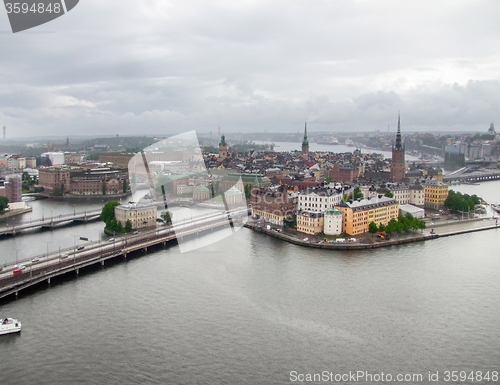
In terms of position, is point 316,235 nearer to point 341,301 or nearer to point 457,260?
point 457,260

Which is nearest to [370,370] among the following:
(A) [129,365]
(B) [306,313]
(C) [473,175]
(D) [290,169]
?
(B) [306,313]

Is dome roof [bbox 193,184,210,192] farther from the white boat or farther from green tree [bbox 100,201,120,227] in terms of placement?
the white boat

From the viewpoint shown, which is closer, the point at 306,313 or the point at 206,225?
the point at 306,313

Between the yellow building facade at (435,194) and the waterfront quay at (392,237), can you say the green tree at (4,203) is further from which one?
the yellow building facade at (435,194)

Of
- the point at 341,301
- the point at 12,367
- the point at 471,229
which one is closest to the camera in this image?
the point at 12,367

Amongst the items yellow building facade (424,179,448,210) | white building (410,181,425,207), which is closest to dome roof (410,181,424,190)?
white building (410,181,425,207)

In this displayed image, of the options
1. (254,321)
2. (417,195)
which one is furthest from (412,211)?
(254,321)

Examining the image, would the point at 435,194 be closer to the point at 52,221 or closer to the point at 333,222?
the point at 333,222
